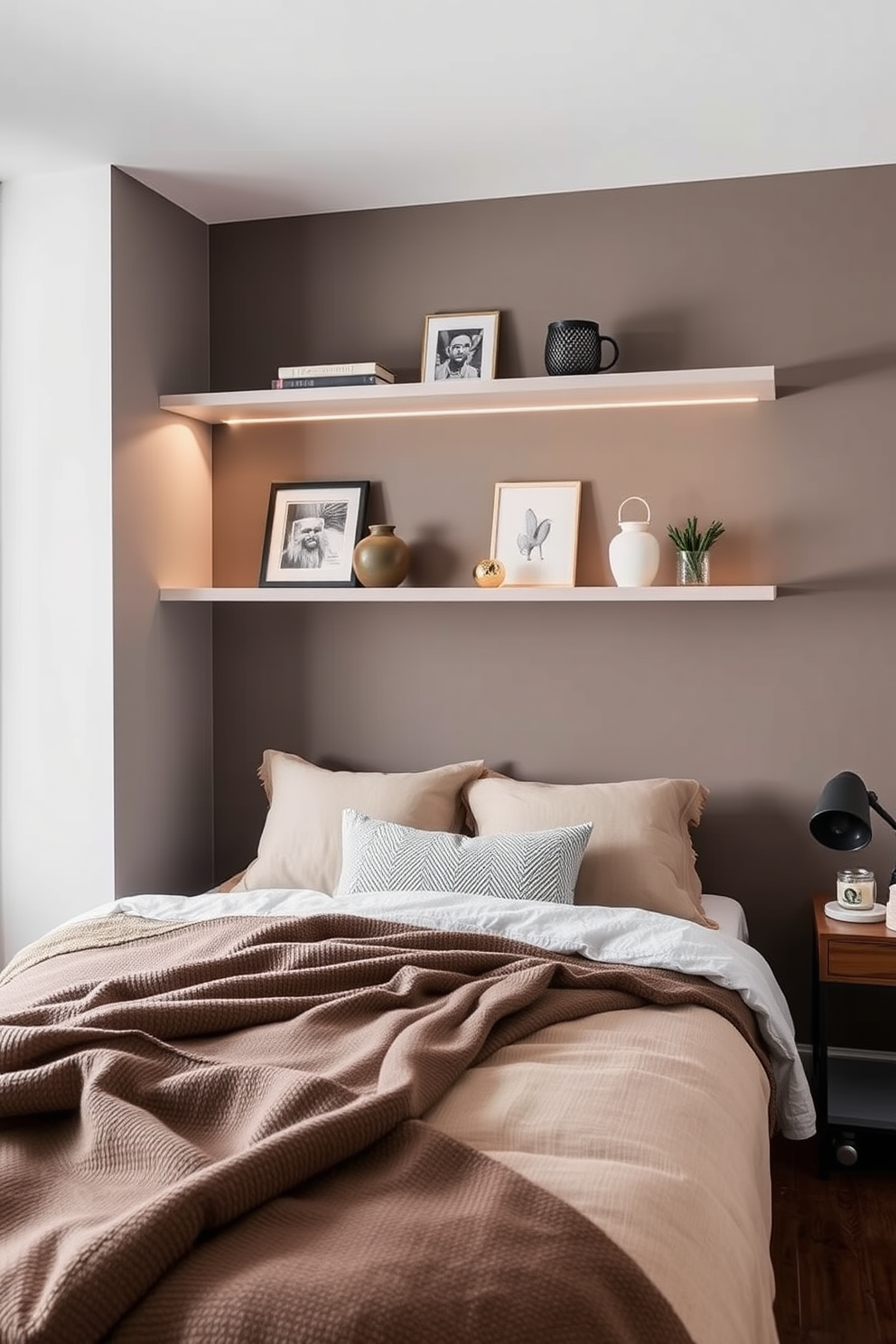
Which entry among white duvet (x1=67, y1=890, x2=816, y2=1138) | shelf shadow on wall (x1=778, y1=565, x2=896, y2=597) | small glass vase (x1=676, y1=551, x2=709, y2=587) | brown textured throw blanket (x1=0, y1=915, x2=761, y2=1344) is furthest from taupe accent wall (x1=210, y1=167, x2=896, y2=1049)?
brown textured throw blanket (x1=0, y1=915, x2=761, y2=1344)

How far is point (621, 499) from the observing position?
3.55 m

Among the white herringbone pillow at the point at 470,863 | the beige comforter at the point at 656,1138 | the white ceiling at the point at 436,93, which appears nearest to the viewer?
the beige comforter at the point at 656,1138

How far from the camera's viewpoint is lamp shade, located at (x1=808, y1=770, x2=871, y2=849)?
116 inches

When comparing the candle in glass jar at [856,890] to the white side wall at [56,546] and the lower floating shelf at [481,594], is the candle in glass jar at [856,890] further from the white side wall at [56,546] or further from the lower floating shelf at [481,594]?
the white side wall at [56,546]

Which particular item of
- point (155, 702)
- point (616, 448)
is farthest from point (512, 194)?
point (155, 702)

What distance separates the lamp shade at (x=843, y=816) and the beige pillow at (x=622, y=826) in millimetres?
370

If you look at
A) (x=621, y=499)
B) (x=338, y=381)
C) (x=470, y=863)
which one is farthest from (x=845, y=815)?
(x=338, y=381)

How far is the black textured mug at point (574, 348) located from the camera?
133 inches

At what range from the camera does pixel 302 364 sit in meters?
3.86

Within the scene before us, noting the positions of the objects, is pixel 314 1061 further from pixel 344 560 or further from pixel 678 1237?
pixel 344 560

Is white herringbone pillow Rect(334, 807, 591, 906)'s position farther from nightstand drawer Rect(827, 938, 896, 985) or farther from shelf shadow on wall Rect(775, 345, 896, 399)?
shelf shadow on wall Rect(775, 345, 896, 399)

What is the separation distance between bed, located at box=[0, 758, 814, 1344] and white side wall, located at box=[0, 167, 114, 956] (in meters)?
0.54

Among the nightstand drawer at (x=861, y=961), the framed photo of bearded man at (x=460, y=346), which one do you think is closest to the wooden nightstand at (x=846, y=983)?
the nightstand drawer at (x=861, y=961)

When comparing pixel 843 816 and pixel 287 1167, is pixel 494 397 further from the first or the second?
pixel 287 1167
